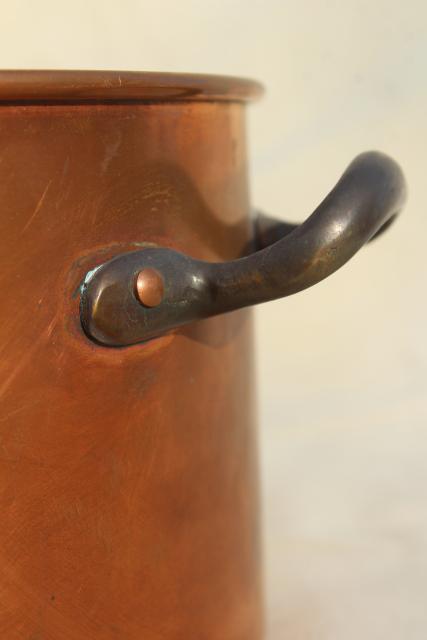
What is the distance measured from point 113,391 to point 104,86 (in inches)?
7.6

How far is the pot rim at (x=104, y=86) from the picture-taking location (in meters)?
0.60

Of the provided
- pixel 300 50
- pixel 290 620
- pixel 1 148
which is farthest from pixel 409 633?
pixel 300 50

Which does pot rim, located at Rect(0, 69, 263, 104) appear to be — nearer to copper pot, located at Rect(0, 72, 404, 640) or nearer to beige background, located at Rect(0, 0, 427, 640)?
copper pot, located at Rect(0, 72, 404, 640)

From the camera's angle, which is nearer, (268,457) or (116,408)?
(116,408)

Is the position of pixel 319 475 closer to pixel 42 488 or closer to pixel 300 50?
pixel 300 50

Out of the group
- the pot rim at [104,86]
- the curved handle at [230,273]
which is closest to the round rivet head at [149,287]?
the curved handle at [230,273]

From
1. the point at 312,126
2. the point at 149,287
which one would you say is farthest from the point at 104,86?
the point at 312,126

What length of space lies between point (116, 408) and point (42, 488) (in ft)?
0.23

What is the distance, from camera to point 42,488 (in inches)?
26.3

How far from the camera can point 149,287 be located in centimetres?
67

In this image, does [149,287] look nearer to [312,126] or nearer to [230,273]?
[230,273]

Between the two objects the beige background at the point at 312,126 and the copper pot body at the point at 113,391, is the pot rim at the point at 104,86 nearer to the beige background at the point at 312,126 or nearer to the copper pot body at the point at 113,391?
the copper pot body at the point at 113,391

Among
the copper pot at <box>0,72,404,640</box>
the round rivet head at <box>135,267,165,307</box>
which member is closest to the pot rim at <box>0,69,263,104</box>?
the copper pot at <box>0,72,404,640</box>

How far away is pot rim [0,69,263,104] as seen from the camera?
0.60 m
